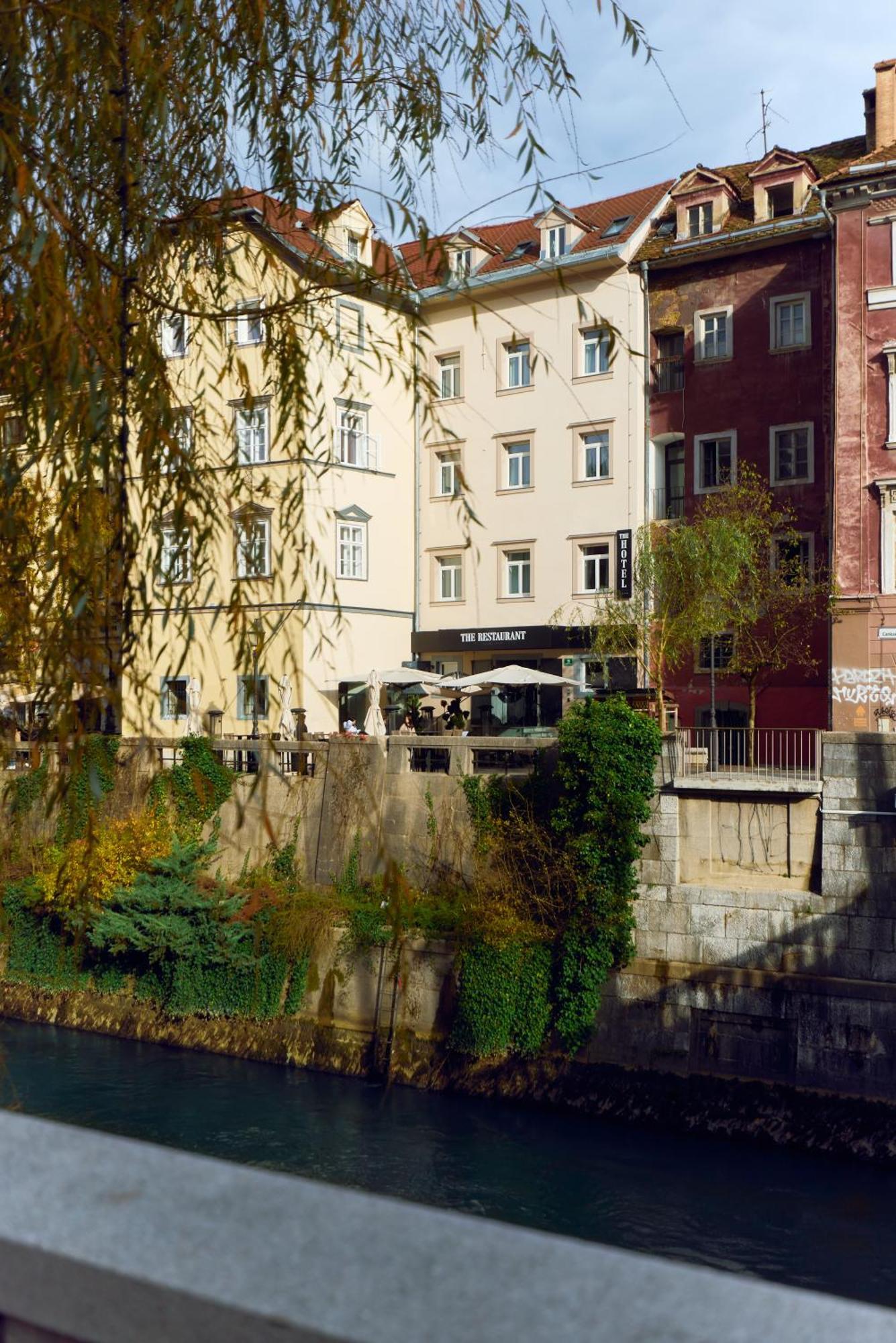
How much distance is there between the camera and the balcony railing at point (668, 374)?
2939cm

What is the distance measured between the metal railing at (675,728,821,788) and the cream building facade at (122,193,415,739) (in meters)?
15.2

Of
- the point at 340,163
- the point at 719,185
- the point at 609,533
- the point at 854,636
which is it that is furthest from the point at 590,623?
the point at 340,163

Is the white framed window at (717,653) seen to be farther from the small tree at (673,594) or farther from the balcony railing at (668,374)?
the balcony railing at (668,374)

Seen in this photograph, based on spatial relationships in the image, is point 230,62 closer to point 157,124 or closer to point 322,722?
point 157,124

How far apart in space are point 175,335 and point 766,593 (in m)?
22.7

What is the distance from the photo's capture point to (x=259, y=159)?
3715 mm

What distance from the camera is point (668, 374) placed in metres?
29.6

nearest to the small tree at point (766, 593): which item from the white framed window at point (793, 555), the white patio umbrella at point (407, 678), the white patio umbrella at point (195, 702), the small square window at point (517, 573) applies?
the white framed window at point (793, 555)

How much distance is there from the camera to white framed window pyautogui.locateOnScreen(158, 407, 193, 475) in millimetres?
3301

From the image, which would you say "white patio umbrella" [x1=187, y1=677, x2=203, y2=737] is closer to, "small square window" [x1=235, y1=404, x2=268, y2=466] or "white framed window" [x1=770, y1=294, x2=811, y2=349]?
"small square window" [x1=235, y1=404, x2=268, y2=466]

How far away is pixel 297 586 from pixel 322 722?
2598 cm

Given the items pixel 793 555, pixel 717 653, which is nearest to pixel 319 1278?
pixel 793 555

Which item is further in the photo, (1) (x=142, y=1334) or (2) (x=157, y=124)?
(2) (x=157, y=124)

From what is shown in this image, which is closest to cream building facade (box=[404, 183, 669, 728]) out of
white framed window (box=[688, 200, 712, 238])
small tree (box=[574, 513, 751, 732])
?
white framed window (box=[688, 200, 712, 238])
